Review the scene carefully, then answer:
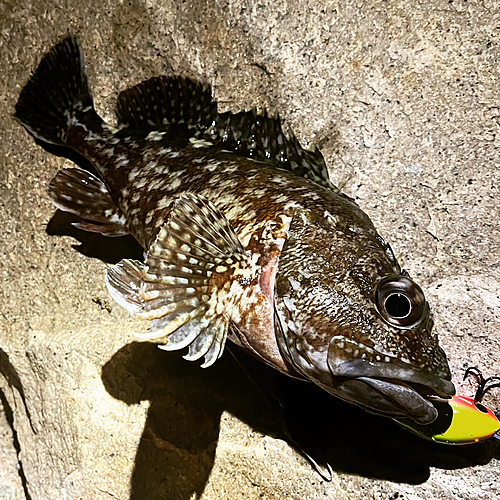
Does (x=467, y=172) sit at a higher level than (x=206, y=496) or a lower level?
higher

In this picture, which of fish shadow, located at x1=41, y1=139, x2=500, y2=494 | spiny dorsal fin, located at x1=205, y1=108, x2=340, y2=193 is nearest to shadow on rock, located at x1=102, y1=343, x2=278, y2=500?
fish shadow, located at x1=41, y1=139, x2=500, y2=494

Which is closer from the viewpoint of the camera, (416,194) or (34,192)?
(416,194)

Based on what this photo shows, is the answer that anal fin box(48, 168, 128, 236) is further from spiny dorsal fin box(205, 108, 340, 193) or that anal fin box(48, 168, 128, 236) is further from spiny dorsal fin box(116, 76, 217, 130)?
spiny dorsal fin box(205, 108, 340, 193)

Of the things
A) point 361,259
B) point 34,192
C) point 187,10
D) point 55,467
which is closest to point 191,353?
point 361,259

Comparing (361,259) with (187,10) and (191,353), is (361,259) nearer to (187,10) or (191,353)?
(191,353)

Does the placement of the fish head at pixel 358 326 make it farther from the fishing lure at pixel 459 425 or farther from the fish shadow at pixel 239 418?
the fish shadow at pixel 239 418

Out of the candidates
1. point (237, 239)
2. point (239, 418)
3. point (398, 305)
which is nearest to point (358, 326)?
point (398, 305)
